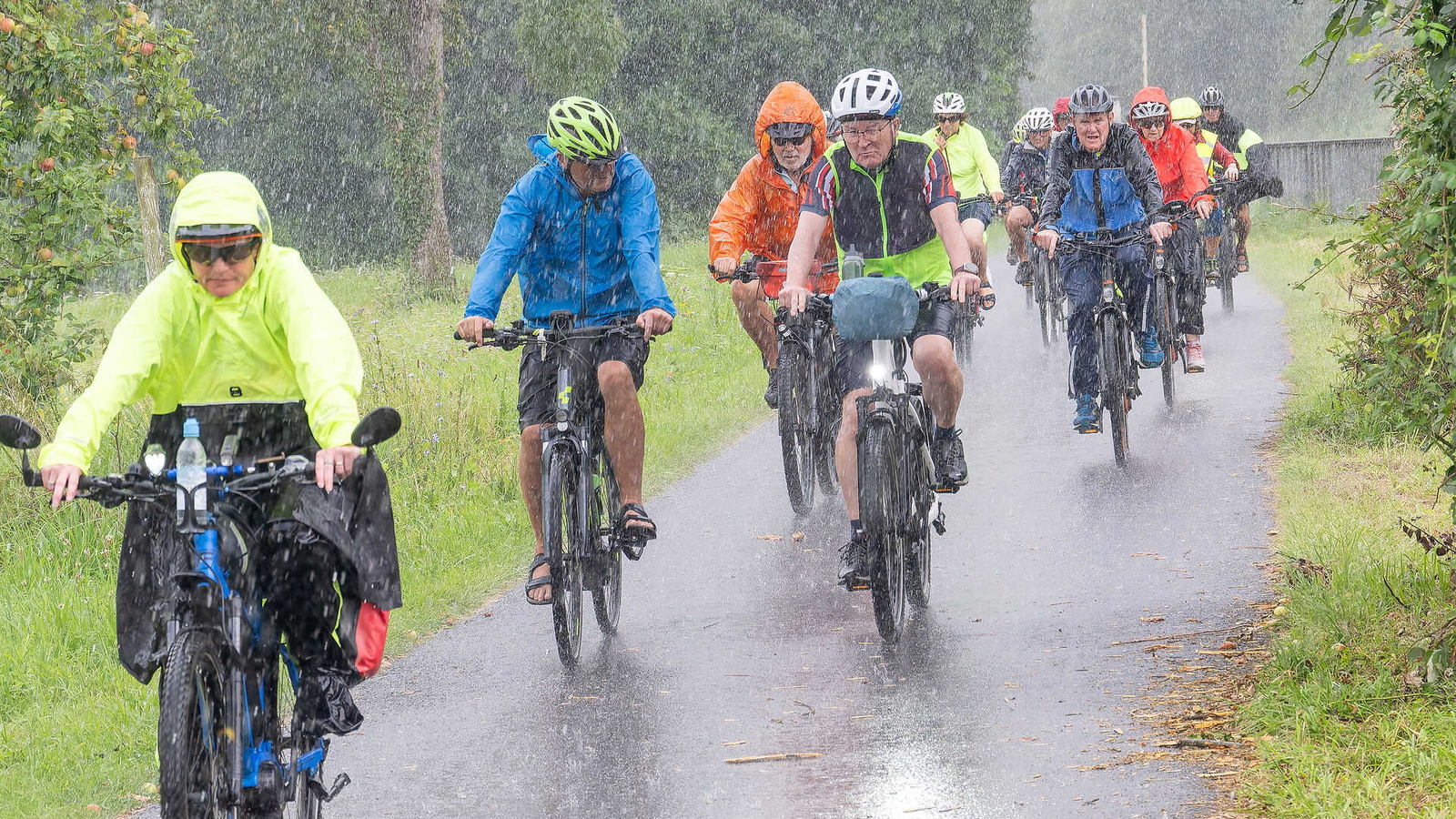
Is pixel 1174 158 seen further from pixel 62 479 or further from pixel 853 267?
pixel 62 479

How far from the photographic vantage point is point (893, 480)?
625 centimetres

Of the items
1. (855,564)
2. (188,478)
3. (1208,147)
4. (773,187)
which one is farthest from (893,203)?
(1208,147)

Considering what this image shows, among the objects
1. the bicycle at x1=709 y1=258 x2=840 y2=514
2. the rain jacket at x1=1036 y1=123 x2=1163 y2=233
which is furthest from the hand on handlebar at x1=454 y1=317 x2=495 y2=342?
the rain jacket at x1=1036 y1=123 x2=1163 y2=233

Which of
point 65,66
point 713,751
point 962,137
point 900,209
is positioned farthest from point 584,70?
point 713,751

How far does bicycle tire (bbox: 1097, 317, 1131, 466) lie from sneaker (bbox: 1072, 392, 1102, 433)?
10 centimetres

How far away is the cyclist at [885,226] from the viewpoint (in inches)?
267

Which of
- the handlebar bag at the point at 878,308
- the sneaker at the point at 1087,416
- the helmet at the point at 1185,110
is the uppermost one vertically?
the helmet at the point at 1185,110

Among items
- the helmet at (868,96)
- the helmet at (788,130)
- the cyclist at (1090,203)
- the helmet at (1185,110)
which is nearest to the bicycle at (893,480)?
the helmet at (868,96)

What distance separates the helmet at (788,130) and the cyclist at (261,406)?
551 cm

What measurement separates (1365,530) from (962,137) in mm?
9354

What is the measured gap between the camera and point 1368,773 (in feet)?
14.9

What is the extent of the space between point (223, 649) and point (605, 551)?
2.95 metres

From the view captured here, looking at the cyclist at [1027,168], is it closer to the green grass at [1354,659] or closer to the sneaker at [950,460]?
the green grass at [1354,659]

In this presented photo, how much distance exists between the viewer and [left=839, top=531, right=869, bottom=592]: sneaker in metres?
6.30
